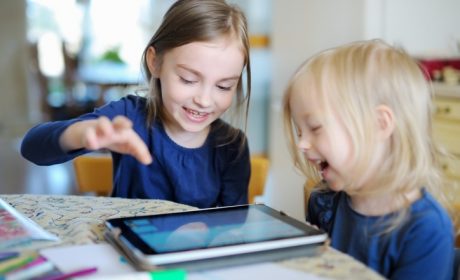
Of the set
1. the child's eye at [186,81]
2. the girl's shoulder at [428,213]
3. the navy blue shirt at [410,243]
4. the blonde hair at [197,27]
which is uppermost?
the blonde hair at [197,27]

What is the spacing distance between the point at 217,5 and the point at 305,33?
1655mm

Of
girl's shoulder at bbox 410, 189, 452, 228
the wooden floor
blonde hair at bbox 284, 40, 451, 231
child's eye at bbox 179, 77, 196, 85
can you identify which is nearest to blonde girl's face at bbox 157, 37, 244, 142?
child's eye at bbox 179, 77, 196, 85

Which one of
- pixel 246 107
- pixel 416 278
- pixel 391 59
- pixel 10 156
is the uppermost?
pixel 391 59

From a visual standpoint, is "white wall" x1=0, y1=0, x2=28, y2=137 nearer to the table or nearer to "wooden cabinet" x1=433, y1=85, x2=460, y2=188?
"wooden cabinet" x1=433, y1=85, x2=460, y2=188

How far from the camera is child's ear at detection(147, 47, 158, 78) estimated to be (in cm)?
123

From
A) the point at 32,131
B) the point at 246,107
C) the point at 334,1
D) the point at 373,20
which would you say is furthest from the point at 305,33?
the point at 32,131

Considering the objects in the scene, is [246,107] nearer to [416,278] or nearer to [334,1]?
[416,278]

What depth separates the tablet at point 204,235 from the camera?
2.09ft

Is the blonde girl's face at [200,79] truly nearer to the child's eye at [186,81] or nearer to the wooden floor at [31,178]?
the child's eye at [186,81]

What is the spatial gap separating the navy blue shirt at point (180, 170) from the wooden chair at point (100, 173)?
7 centimetres

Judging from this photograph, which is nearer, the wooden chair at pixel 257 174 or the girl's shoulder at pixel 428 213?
the girl's shoulder at pixel 428 213

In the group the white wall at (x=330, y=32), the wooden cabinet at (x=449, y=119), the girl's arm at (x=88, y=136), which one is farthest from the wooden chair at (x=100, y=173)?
the wooden cabinet at (x=449, y=119)

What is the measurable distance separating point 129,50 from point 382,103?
653 cm

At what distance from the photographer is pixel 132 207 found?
3.23 ft
